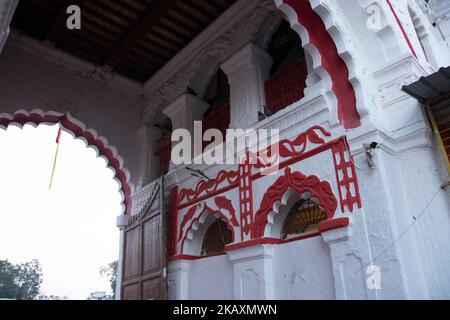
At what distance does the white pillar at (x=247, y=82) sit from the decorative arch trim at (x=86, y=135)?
233 centimetres

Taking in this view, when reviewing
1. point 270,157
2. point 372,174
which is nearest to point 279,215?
point 270,157

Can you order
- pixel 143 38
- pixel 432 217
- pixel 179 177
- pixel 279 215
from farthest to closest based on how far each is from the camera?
pixel 143 38, pixel 179 177, pixel 279 215, pixel 432 217

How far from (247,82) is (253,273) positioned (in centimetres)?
225

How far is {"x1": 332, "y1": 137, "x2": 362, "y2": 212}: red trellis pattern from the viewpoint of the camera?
3.22 metres

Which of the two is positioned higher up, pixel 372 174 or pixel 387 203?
pixel 372 174

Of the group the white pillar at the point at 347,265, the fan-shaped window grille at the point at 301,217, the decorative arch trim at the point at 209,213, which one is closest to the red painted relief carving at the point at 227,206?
the decorative arch trim at the point at 209,213

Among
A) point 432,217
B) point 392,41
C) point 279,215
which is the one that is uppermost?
point 392,41

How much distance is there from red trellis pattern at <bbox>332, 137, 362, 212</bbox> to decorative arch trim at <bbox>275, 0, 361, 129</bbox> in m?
0.32

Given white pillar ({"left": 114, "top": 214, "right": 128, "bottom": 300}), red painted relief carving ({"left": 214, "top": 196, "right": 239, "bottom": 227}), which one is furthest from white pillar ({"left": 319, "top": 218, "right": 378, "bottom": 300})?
white pillar ({"left": 114, "top": 214, "right": 128, "bottom": 300})

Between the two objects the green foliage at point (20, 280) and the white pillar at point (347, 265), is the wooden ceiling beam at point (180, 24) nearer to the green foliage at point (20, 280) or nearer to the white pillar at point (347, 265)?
the white pillar at point (347, 265)

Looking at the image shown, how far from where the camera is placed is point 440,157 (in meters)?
3.14

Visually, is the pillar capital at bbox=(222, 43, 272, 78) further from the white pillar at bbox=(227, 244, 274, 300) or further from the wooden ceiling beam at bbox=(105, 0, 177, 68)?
the white pillar at bbox=(227, 244, 274, 300)
